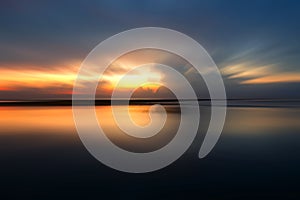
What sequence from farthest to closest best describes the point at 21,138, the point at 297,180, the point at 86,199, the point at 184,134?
the point at 184,134 < the point at 21,138 < the point at 297,180 < the point at 86,199

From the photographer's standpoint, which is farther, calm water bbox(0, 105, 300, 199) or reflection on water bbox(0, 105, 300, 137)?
reflection on water bbox(0, 105, 300, 137)

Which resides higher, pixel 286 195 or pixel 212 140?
pixel 212 140

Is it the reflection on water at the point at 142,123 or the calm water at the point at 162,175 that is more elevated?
the reflection on water at the point at 142,123

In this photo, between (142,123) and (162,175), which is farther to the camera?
(142,123)

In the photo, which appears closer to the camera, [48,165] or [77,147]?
[48,165]

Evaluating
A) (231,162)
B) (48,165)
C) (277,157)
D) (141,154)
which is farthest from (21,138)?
(277,157)

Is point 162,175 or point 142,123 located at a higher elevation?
point 142,123

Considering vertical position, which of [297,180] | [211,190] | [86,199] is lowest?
[86,199]

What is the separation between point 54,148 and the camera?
12.5 m

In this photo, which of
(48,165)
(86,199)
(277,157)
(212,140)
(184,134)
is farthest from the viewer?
(184,134)

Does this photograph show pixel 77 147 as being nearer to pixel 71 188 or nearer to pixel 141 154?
pixel 141 154

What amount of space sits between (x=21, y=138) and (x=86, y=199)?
11316 millimetres

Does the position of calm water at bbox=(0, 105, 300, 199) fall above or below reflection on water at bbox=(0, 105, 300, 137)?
below

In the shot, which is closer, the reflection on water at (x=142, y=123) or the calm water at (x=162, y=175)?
the calm water at (x=162, y=175)
